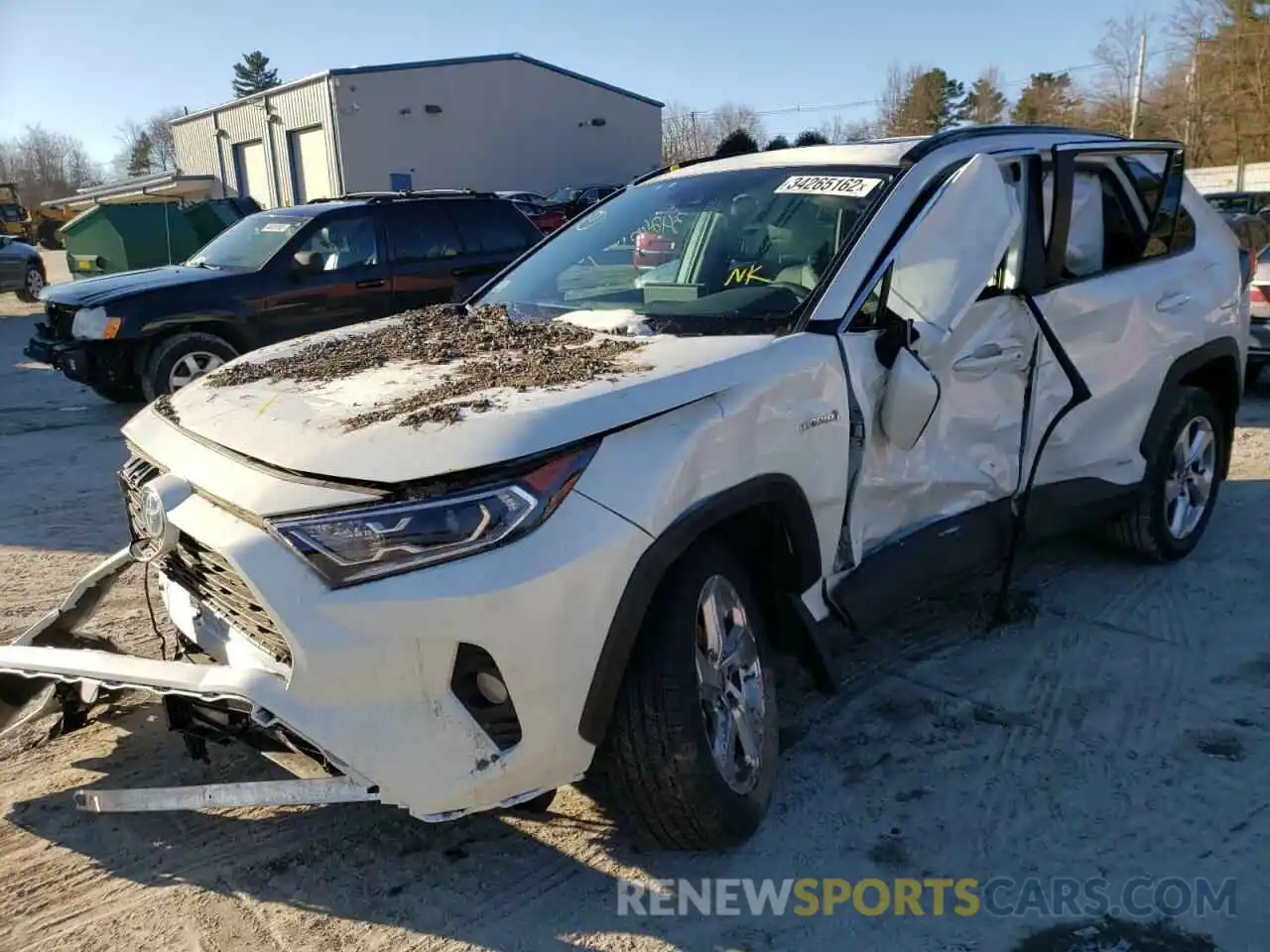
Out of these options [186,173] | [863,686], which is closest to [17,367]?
[863,686]

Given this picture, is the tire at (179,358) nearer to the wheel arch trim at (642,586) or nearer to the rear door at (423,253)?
the rear door at (423,253)

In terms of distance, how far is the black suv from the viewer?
8383 millimetres

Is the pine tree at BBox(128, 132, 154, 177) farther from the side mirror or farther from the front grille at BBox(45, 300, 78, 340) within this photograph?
the side mirror

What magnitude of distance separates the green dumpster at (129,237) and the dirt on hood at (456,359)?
1395 cm

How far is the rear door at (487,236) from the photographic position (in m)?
9.76

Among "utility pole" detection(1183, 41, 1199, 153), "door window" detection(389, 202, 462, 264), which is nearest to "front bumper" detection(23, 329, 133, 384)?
"door window" detection(389, 202, 462, 264)

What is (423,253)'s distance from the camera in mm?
9516

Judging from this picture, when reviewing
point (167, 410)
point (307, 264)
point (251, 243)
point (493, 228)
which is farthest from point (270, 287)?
point (167, 410)

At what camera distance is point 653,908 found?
263 cm

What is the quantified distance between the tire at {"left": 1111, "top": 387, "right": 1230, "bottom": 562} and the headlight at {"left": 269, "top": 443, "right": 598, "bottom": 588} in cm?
341

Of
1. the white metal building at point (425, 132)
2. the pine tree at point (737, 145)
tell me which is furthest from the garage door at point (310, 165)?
the pine tree at point (737, 145)

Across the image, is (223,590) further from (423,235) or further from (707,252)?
(423,235)

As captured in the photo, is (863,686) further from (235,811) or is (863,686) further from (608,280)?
(235,811)

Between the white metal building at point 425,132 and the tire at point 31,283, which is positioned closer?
the tire at point 31,283
